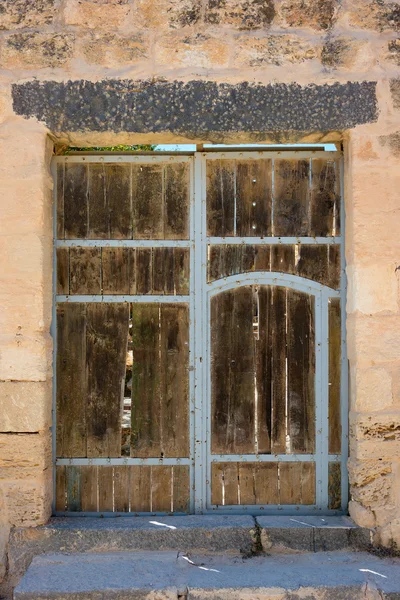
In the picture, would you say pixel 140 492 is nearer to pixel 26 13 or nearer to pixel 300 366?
pixel 300 366

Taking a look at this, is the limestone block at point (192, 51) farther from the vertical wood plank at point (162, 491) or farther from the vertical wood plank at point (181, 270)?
the vertical wood plank at point (162, 491)

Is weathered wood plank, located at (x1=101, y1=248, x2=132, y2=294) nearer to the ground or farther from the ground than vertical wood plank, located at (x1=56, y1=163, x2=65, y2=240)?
nearer to the ground

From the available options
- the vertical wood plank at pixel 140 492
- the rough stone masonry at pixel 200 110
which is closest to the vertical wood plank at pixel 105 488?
the vertical wood plank at pixel 140 492

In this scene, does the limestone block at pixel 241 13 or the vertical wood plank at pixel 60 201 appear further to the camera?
the vertical wood plank at pixel 60 201

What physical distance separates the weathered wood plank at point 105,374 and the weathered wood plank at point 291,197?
40.0 inches

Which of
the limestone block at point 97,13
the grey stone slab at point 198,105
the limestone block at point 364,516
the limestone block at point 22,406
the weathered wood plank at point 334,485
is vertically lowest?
the limestone block at point 364,516

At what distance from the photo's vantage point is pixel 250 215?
323 cm

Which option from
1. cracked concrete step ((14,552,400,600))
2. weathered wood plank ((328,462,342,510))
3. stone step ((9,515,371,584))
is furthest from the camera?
weathered wood plank ((328,462,342,510))

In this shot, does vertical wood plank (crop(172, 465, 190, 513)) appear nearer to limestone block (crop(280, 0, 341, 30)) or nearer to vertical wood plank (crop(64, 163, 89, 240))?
vertical wood plank (crop(64, 163, 89, 240))

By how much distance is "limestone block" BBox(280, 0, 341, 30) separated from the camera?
299 centimetres

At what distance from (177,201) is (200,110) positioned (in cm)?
52

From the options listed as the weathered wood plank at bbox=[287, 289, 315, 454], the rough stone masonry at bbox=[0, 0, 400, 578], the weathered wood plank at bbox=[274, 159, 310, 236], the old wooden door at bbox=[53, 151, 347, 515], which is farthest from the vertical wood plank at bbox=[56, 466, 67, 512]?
the weathered wood plank at bbox=[274, 159, 310, 236]

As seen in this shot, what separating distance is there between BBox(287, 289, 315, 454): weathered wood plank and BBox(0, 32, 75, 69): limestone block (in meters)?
1.77

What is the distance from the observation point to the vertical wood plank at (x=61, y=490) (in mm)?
3211
